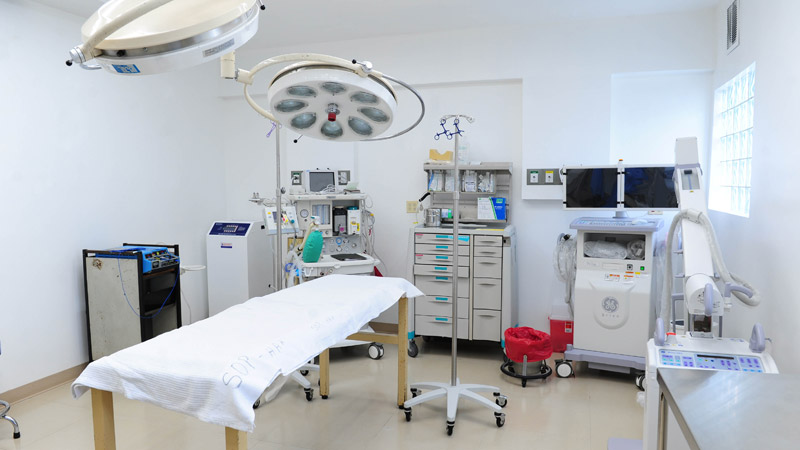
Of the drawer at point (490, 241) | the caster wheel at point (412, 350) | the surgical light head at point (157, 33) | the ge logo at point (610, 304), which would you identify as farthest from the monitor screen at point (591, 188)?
the surgical light head at point (157, 33)

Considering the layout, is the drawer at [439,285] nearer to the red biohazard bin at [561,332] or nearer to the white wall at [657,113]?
the red biohazard bin at [561,332]

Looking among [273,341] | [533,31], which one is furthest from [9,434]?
[533,31]

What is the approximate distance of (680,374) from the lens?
1.55m

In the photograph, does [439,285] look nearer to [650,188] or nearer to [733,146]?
[650,188]

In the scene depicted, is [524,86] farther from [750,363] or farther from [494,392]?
[750,363]

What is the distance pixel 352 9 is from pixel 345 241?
6.47 ft

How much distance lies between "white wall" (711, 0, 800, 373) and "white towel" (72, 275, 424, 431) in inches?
83.3

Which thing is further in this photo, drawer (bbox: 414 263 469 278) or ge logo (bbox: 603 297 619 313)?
drawer (bbox: 414 263 469 278)

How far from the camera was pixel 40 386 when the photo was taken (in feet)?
12.0

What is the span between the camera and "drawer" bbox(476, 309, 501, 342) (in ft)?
14.0

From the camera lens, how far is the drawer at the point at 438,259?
4320mm

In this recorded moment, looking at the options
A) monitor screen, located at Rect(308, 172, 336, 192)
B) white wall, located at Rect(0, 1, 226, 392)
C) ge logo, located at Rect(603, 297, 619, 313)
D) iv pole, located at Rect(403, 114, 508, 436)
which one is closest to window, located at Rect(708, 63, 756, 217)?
ge logo, located at Rect(603, 297, 619, 313)

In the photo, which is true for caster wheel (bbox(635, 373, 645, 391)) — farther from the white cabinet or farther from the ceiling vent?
the ceiling vent

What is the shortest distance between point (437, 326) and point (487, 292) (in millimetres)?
529
